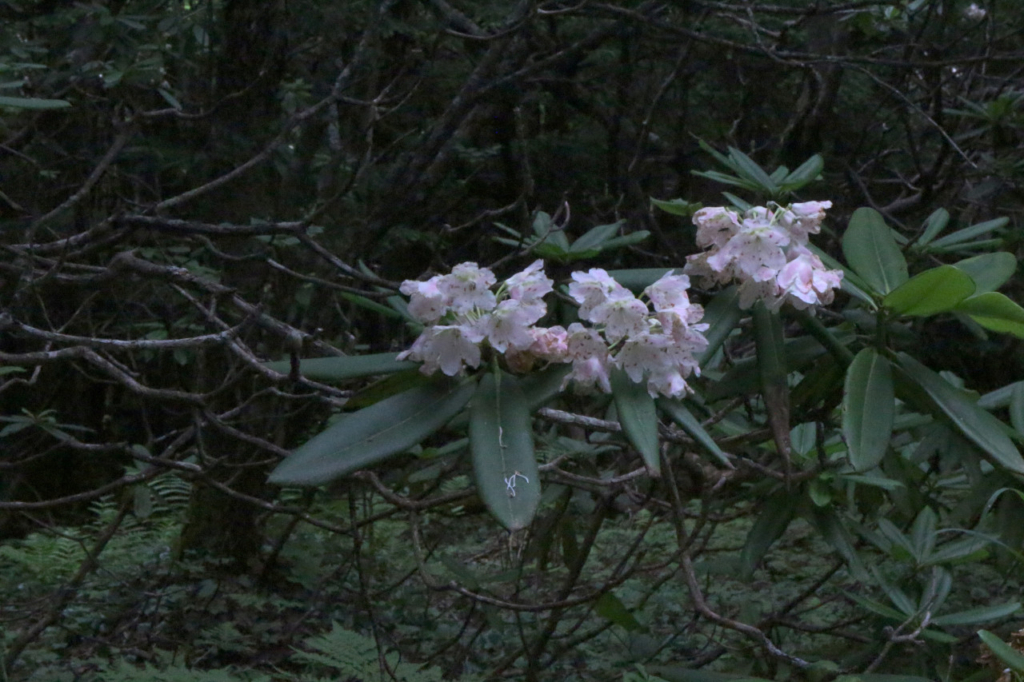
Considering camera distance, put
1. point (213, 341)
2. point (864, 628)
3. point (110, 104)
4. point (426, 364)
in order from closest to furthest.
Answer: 1. point (426, 364)
2. point (213, 341)
3. point (864, 628)
4. point (110, 104)

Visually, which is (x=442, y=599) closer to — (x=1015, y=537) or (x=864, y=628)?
(x=864, y=628)

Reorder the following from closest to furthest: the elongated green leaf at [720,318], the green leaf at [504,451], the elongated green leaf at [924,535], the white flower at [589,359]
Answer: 1. the green leaf at [504,451]
2. the white flower at [589,359]
3. the elongated green leaf at [720,318]
4. the elongated green leaf at [924,535]

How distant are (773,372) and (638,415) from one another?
30cm

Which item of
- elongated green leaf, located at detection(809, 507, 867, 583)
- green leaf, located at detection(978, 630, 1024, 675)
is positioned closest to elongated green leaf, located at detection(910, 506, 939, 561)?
elongated green leaf, located at detection(809, 507, 867, 583)

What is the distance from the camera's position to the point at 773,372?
4.87ft

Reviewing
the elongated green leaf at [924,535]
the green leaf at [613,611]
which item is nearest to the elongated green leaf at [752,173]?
the elongated green leaf at [924,535]

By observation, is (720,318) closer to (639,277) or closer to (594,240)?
(639,277)

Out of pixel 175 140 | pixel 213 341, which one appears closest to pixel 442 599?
pixel 175 140

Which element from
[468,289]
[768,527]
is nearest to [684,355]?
[468,289]

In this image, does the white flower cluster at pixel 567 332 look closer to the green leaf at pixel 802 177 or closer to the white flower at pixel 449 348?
the white flower at pixel 449 348

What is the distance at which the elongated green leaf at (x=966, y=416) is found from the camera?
1.50m

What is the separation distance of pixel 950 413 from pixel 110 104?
10.3ft

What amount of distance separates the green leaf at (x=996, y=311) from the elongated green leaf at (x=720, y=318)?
35 cm

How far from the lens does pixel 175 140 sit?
361 centimetres
